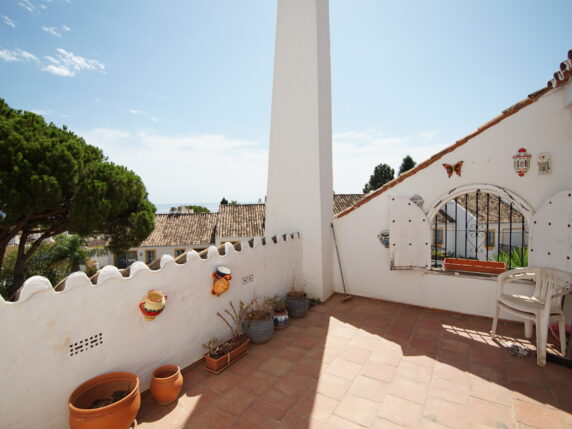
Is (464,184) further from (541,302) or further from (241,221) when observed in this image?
(241,221)

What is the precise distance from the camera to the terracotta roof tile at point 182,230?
23.3m

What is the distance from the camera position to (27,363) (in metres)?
2.08

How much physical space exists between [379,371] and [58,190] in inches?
380

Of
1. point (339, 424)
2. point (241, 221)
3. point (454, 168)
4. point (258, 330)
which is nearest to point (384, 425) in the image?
point (339, 424)

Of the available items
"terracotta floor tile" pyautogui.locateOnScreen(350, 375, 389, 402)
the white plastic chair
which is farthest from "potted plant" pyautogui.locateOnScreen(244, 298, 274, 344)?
the white plastic chair

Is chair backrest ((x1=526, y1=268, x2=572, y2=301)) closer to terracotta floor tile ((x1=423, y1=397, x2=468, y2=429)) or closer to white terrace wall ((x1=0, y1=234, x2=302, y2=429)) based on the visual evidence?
terracotta floor tile ((x1=423, y1=397, x2=468, y2=429))

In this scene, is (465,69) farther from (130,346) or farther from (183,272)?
(130,346)

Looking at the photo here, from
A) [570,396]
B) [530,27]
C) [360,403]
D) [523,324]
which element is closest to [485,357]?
[570,396]

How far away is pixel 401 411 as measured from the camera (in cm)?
260

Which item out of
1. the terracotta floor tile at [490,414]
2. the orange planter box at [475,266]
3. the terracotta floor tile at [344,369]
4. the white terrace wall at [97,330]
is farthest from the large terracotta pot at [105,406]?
the orange planter box at [475,266]

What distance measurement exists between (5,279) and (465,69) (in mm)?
16048

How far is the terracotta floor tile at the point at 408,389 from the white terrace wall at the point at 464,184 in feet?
7.99

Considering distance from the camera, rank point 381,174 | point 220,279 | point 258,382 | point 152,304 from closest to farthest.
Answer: point 152,304 → point 258,382 → point 220,279 → point 381,174

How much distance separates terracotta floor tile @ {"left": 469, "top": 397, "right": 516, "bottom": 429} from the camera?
2416mm
